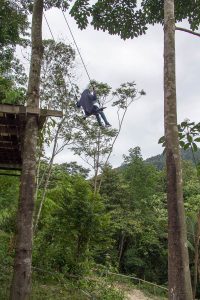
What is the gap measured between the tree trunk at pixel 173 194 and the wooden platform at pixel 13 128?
2393 mm

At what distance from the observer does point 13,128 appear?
666cm

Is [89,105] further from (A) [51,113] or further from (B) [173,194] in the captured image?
(B) [173,194]

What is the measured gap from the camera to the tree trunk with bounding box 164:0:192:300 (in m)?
3.46

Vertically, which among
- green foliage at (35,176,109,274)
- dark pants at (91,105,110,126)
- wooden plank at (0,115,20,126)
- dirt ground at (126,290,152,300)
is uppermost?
dark pants at (91,105,110,126)

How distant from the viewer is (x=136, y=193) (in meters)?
24.9

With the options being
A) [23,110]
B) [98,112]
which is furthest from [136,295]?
[23,110]

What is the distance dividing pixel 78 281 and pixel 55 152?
8.25 m

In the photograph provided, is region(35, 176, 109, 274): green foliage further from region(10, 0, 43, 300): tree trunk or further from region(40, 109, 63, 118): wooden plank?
region(40, 109, 63, 118): wooden plank

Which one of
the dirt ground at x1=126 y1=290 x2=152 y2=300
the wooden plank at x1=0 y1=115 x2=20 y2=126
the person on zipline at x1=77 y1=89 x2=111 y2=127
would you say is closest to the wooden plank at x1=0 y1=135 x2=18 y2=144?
the wooden plank at x1=0 y1=115 x2=20 y2=126

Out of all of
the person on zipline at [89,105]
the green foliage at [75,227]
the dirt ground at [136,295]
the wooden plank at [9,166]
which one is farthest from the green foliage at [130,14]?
the dirt ground at [136,295]

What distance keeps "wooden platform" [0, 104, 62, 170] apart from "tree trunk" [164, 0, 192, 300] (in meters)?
2.39

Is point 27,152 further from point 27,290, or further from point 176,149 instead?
point 176,149

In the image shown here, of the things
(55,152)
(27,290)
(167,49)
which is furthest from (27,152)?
(55,152)

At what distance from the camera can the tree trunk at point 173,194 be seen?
3465 mm
